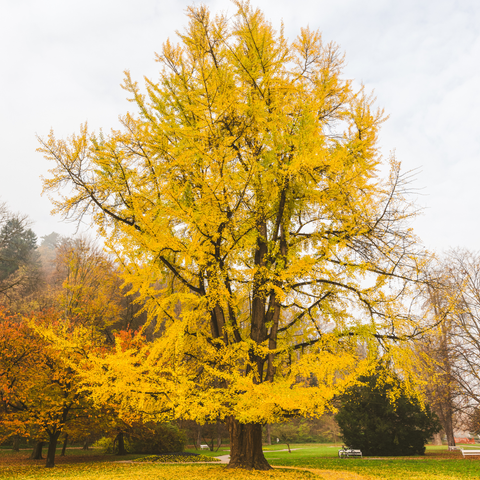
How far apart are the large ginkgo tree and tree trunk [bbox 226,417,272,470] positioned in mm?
37

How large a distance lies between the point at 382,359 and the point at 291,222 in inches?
153

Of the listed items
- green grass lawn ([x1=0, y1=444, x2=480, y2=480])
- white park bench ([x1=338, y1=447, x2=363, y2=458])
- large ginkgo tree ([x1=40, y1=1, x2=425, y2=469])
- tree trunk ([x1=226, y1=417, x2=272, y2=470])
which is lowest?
white park bench ([x1=338, y1=447, x2=363, y2=458])

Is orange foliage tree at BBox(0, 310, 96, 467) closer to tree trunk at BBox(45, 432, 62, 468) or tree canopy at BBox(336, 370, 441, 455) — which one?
tree trunk at BBox(45, 432, 62, 468)

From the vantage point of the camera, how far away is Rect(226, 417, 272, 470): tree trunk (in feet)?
24.8

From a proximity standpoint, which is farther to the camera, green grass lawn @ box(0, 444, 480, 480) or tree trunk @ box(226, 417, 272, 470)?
tree trunk @ box(226, 417, 272, 470)

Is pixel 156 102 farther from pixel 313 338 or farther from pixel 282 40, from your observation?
pixel 313 338

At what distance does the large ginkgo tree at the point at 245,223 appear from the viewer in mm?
6176

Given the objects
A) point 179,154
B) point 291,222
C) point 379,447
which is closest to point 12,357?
point 179,154

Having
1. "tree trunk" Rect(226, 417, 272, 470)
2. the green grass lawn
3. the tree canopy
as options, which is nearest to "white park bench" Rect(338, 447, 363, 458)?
the tree canopy

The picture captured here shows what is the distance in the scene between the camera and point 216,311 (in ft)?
27.8

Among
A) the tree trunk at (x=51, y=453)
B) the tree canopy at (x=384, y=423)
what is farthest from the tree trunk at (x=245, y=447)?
the tree canopy at (x=384, y=423)

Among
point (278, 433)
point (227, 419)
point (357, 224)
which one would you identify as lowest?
point (278, 433)

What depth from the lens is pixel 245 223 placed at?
25.1 feet

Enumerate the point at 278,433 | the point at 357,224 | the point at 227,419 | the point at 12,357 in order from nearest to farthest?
1. the point at 357,224
2. the point at 227,419
3. the point at 12,357
4. the point at 278,433
